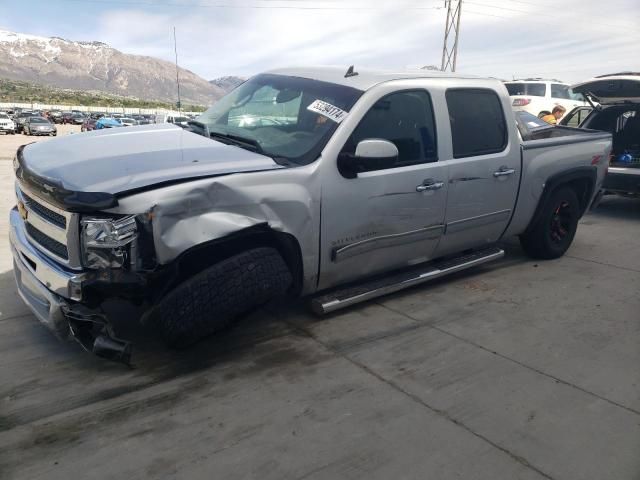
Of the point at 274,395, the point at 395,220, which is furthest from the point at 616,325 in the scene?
the point at 274,395

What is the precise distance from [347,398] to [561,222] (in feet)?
12.8

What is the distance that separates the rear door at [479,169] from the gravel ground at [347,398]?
692mm

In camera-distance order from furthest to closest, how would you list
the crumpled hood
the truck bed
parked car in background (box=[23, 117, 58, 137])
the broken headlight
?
parked car in background (box=[23, 117, 58, 137]), the truck bed, the crumpled hood, the broken headlight

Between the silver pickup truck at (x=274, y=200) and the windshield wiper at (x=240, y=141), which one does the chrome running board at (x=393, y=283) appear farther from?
the windshield wiper at (x=240, y=141)

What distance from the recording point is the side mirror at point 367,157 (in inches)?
131

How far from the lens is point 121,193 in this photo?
2588 millimetres

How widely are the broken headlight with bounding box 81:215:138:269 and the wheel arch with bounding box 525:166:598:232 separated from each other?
400cm

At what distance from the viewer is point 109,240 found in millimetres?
2611

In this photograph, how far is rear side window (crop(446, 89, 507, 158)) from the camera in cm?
416

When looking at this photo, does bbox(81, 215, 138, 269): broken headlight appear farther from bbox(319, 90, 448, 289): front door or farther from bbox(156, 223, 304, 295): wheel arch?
bbox(319, 90, 448, 289): front door

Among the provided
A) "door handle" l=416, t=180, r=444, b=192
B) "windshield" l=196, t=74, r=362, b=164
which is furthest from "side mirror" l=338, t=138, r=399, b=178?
"door handle" l=416, t=180, r=444, b=192

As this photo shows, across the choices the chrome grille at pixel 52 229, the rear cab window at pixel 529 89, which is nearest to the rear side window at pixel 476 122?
the chrome grille at pixel 52 229

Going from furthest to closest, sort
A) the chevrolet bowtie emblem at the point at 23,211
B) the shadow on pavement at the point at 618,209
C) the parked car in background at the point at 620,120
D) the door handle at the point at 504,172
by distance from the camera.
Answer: the shadow on pavement at the point at 618,209
the parked car in background at the point at 620,120
the door handle at the point at 504,172
the chevrolet bowtie emblem at the point at 23,211

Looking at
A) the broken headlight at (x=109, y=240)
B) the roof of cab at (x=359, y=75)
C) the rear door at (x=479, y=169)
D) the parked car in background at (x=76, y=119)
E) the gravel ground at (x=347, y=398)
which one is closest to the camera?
the gravel ground at (x=347, y=398)
